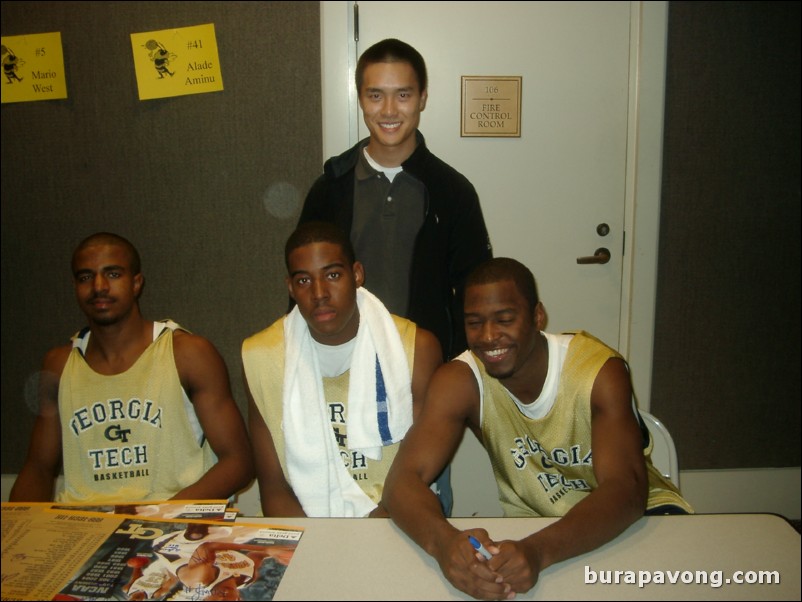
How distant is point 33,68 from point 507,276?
6.45 ft

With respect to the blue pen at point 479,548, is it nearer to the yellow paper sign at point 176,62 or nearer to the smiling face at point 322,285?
the smiling face at point 322,285

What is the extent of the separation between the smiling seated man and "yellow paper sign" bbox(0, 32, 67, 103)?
1.36 metres

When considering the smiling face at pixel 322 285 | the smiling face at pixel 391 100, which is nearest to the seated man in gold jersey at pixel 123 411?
the smiling face at pixel 322 285

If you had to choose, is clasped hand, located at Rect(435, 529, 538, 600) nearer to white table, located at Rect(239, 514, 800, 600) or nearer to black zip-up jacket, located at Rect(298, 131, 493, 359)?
white table, located at Rect(239, 514, 800, 600)

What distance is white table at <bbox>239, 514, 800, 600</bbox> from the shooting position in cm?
91

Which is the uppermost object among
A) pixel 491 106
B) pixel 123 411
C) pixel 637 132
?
pixel 491 106

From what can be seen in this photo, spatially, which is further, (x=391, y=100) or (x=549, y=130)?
(x=549, y=130)

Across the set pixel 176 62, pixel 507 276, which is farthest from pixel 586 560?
pixel 176 62

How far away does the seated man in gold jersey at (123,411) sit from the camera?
1.59m

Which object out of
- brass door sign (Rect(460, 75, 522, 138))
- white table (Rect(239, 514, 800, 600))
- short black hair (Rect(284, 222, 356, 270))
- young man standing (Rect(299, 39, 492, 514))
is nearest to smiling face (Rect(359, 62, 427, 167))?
young man standing (Rect(299, 39, 492, 514))

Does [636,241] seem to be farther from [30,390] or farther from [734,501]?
[30,390]

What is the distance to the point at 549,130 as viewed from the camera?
2.37m

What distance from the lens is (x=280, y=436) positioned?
1.54 meters

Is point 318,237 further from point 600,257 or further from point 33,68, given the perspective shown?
point 33,68
